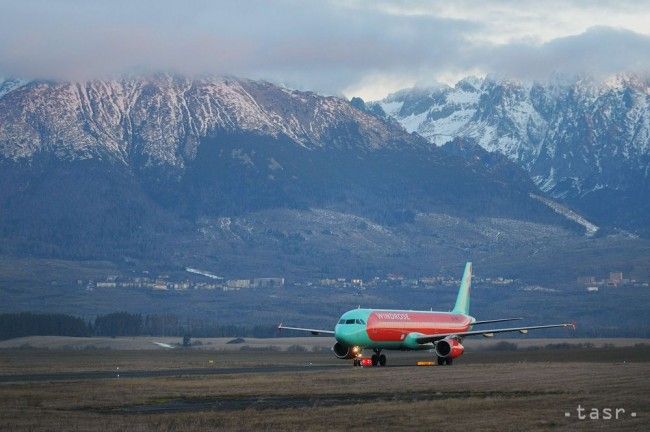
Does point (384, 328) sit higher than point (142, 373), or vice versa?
point (384, 328)

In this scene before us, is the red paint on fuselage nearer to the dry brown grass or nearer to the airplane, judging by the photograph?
the airplane

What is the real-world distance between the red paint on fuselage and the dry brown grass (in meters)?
14.3

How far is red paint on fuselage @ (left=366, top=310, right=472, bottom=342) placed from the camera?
11356 cm

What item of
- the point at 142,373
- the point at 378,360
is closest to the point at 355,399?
the point at 142,373

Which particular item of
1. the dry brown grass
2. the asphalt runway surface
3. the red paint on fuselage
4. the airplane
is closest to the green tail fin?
the red paint on fuselage

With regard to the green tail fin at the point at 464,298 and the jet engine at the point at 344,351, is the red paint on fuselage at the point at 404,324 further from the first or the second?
the green tail fin at the point at 464,298

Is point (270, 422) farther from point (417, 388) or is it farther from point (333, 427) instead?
point (417, 388)

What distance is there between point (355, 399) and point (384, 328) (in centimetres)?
4093

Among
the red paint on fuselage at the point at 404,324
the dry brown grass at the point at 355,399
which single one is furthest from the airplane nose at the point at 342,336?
the dry brown grass at the point at 355,399

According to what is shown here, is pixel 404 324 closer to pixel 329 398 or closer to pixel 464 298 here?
pixel 464 298

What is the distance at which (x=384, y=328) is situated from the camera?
114 m

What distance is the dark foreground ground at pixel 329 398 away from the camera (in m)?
60.5

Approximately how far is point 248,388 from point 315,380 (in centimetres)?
804

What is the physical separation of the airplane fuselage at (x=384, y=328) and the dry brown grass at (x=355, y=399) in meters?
13.9
